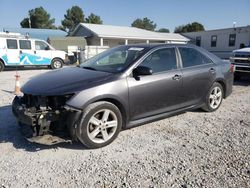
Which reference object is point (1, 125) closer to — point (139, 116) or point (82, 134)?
point (82, 134)

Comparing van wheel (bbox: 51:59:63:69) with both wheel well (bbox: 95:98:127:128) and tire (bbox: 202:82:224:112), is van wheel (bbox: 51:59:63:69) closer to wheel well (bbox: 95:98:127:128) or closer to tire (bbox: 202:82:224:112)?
tire (bbox: 202:82:224:112)

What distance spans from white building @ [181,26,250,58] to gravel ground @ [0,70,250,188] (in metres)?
26.2

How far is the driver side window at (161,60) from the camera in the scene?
13.9 feet

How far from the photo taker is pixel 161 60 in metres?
4.45

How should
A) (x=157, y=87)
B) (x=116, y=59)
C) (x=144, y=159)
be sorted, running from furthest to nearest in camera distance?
(x=116, y=59), (x=157, y=87), (x=144, y=159)

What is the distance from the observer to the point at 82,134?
11.3ft

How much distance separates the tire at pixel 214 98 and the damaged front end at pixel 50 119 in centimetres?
322

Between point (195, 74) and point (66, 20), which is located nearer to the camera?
point (195, 74)

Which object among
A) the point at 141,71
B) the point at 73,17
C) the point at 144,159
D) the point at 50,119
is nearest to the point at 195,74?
the point at 141,71

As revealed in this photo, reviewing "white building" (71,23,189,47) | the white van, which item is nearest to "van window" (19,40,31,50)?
the white van

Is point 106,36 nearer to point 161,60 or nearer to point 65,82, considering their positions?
point 161,60

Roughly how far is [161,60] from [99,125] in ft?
5.82

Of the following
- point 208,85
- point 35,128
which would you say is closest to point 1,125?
point 35,128

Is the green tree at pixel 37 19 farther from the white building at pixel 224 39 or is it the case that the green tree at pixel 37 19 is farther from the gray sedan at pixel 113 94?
the gray sedan at pixel 113 94
